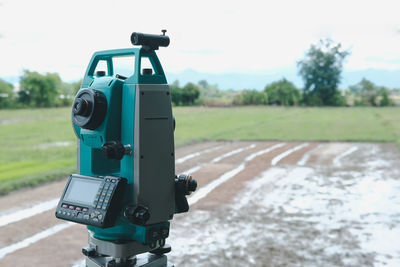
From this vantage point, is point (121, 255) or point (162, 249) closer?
point (121, 255)

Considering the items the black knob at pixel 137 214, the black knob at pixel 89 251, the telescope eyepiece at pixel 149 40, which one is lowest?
the black knob at pixel 89 251

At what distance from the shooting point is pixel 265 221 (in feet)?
17.3

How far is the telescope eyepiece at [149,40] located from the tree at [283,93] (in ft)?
111

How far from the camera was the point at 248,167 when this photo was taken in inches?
344

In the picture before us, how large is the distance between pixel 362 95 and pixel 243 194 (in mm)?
35983

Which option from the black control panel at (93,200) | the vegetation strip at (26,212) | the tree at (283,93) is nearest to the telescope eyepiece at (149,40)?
the black control panel at (93,200)

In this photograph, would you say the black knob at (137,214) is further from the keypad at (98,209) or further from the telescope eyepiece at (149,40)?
the telescope eyepiece at (149,40)

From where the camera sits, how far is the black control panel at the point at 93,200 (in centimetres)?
188

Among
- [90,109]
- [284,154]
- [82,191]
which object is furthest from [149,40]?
[284,154]

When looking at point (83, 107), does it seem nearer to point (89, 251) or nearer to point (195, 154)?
point (89, 251)

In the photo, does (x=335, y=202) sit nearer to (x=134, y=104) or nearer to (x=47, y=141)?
(x=134, y=104)

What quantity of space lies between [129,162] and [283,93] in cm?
3607

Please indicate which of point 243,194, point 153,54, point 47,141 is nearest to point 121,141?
point 153,54

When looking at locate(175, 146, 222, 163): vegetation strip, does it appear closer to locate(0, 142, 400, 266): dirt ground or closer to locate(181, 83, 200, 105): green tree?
locate(0, 142, 400, 266): dirt ground
